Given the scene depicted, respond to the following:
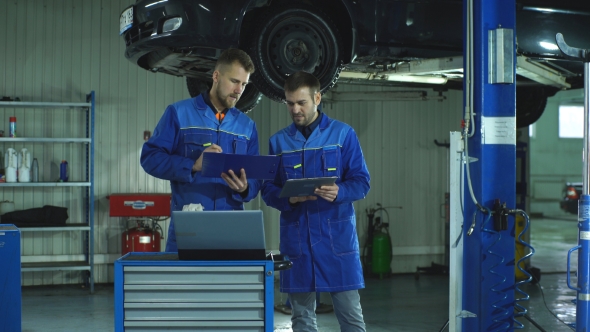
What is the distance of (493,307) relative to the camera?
12.1 ft

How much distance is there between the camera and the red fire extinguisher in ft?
21.2

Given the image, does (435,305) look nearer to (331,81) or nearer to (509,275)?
(509,275)

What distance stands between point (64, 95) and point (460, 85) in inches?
158

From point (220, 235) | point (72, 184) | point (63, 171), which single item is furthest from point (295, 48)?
point (63, 171)

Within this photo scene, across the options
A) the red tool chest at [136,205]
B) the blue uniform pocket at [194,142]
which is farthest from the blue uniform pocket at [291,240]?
the red tool chest at [136,205]

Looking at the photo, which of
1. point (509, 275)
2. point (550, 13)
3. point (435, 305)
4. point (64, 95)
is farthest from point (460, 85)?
point (64, 95)

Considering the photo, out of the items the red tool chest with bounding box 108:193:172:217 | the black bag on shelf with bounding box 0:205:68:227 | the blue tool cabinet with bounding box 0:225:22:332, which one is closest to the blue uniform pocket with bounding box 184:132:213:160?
the blue tool cabinet with bounding box 0:225:22:332

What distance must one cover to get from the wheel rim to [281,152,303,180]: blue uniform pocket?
109cm

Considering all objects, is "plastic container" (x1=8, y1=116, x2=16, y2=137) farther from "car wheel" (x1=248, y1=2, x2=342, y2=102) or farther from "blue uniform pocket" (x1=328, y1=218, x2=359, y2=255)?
"blue uniform pocket" (x1=328, y1=218, x2=359, y2=255)

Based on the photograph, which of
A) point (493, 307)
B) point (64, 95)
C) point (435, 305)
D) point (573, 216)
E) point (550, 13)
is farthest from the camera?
point (573, 216)

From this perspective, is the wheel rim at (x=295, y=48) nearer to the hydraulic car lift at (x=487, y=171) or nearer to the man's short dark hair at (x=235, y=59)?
the hydraulic car lift at (x=487, y=171)

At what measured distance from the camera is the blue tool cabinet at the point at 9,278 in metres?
4.34

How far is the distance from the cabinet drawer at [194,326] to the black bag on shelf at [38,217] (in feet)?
15.8

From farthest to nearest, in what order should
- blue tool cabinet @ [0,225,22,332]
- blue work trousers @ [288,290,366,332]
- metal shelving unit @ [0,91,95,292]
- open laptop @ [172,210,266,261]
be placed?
metal shelving unit @ [0,91,95,292], blue tool cabinet @ [0,225,22,332], blue work trousers @ [288,290,366,332], open laptop @ [172,210,266,261]
